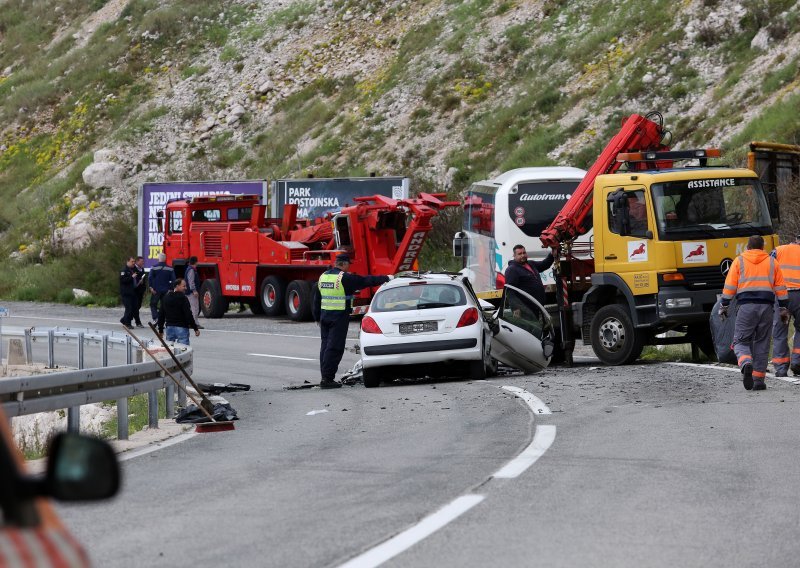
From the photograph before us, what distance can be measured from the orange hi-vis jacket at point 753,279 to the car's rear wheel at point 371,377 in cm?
452

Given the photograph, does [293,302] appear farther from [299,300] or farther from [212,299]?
[212,299]

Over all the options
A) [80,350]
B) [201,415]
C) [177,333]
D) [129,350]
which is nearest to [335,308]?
[129,350]

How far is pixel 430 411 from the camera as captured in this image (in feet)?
44.9

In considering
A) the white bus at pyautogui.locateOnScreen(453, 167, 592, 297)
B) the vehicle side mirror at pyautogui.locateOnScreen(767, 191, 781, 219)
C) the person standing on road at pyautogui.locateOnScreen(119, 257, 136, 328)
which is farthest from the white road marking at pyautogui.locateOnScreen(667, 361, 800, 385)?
the person standing on road at pyautogui.locateOnScreen(119, 257, 136, 328)

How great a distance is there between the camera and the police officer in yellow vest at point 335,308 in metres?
17.7

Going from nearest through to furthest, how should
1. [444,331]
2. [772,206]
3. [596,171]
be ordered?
[444,331] → [772,206] → [596,171]

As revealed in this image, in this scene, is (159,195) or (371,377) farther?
(159,195)

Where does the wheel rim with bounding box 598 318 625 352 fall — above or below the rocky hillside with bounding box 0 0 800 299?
below

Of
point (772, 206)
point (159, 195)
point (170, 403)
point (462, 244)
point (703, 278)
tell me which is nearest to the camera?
point (170, 403)

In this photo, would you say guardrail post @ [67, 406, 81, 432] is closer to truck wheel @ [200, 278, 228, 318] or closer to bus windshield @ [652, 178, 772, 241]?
bus windshield @ [652, 178, 772, 241]

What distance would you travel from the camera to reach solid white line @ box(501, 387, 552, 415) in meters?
13.2

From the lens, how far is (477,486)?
842cm

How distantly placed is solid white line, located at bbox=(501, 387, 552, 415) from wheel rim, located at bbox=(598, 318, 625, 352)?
3.40 metres

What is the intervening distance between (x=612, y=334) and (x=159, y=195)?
2334cm
